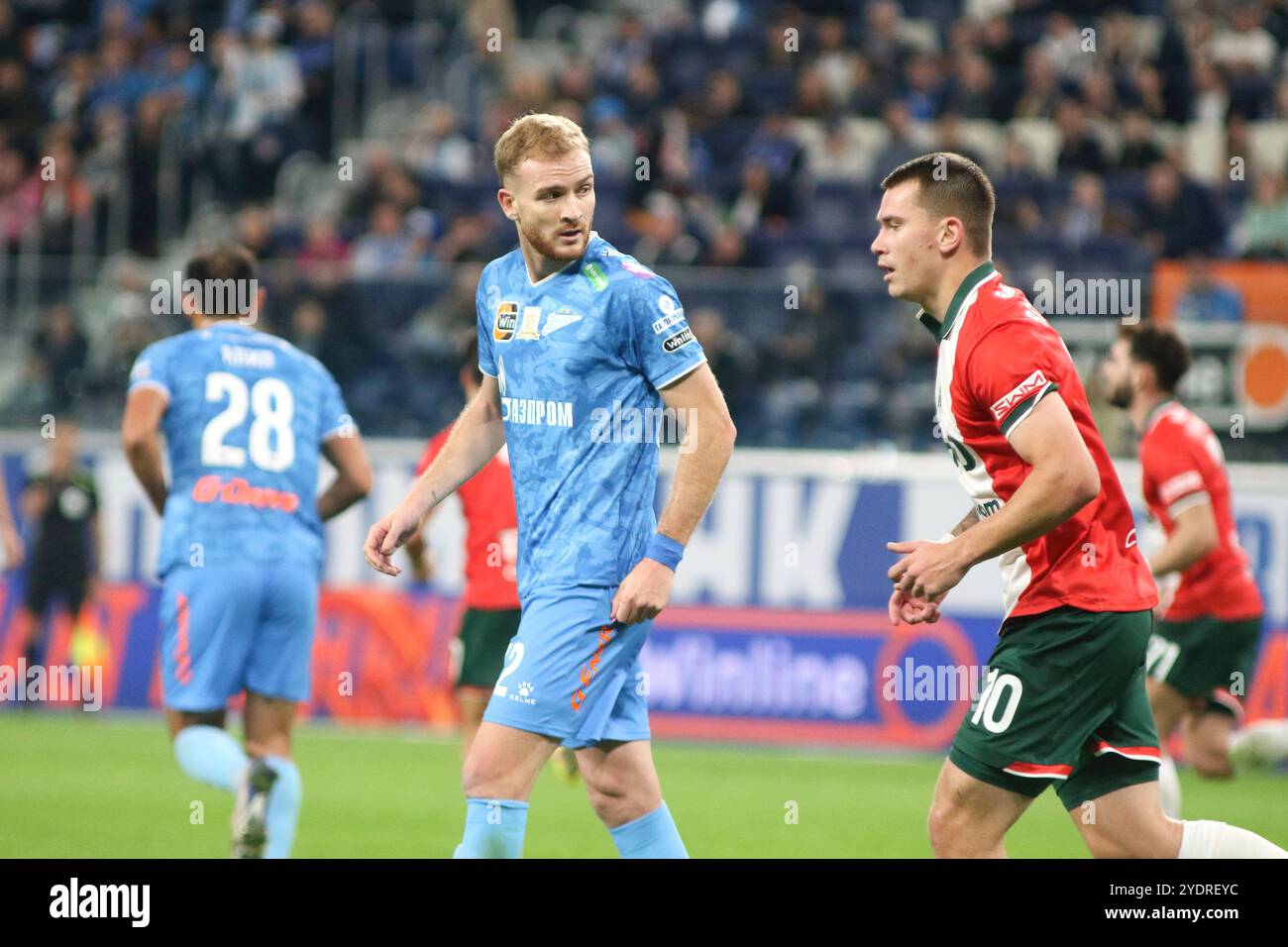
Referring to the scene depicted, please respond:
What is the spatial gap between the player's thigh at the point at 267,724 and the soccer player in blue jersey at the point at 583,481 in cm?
170

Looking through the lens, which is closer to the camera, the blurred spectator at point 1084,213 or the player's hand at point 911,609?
the player's hand at point 911,609

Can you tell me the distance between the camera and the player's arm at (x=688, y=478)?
4930mm

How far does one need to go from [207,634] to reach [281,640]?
31 cm

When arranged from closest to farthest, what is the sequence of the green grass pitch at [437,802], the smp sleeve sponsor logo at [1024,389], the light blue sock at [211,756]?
the smp sleeve sponsor logo at [1024,389], the light blue sock at [211,756], the green grass pitch at [437,802]

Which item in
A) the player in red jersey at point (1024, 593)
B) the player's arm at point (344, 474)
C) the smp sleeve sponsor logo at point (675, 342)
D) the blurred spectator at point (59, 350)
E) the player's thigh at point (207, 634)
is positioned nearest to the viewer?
the player in red jersey at point (1024, 593)

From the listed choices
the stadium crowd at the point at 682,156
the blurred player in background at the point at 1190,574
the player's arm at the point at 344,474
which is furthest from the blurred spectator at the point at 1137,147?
the player's arm at the point at 344,474

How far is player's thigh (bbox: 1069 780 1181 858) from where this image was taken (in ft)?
16.1

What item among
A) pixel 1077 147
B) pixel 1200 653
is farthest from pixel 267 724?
pixel 1077 147

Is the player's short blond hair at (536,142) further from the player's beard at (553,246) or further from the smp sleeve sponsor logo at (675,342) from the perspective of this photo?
the smp sleeve sponsor logo at (675,342)

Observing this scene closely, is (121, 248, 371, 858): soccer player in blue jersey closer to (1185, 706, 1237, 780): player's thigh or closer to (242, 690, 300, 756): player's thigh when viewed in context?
(242, 690, 300, 756): player's thigh

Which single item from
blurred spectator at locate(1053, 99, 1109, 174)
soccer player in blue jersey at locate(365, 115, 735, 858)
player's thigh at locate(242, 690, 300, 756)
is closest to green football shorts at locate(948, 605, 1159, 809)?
soccer player in blue jersey at locate(365, 115, 735, 858)

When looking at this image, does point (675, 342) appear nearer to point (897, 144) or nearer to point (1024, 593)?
point (1024, 593)
